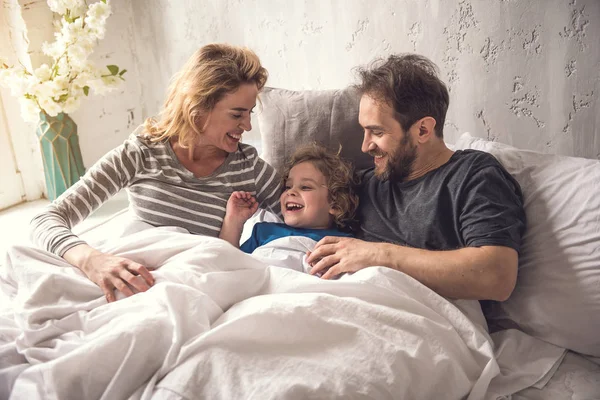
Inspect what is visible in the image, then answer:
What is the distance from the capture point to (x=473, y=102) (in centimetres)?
189

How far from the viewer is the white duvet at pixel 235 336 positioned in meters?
1.03

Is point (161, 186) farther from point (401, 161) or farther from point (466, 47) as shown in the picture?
point (466, 47)

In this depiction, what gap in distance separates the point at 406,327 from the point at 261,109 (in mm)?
987

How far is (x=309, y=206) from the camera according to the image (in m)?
1.68

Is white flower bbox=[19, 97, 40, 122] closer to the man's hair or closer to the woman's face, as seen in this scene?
the woman's face

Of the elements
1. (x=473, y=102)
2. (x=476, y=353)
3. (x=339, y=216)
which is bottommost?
(x=476, y=353)

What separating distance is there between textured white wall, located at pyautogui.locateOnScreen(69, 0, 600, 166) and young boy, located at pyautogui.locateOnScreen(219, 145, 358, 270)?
0.53 meters

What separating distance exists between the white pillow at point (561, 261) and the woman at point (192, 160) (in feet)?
2.49

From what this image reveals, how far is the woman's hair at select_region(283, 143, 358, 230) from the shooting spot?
167cm

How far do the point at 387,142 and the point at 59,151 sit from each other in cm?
154

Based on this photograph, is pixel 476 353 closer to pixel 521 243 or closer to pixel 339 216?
pixel 521 243

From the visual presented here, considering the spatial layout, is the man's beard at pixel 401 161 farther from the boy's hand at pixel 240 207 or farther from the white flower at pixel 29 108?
Answer: the white flower at pixel 29 108

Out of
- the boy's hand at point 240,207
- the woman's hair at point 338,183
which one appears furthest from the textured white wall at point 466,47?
the boy's hand at point 240,207

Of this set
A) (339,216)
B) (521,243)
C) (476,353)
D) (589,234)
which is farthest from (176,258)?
(589,234)
